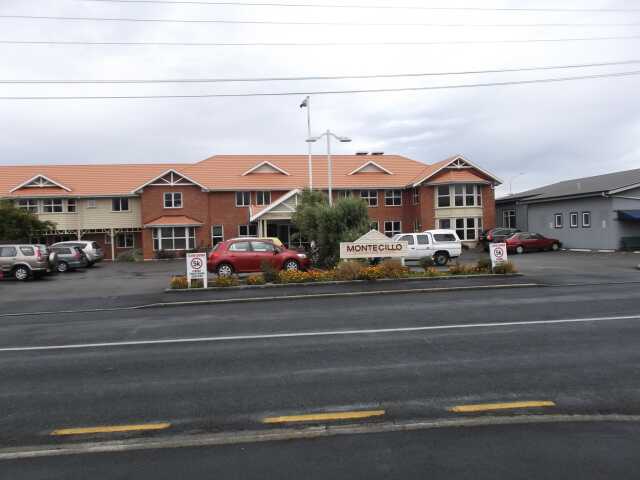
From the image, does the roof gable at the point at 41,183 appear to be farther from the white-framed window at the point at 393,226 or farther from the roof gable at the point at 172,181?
the white-framed window at the point at 393,226

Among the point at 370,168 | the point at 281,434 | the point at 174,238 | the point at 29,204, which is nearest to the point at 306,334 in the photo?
the point at 281,434

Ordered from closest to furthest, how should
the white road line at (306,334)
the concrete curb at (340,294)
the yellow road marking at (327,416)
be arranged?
the yellow road marking at (327,416)
the white road line at (306,334)
the concrete curb at (340,294)

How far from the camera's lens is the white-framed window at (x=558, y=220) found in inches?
1473

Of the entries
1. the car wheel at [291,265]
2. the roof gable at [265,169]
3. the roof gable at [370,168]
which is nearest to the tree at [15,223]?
the roof gable at [265,169]

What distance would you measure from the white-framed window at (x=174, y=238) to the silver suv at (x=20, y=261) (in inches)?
605

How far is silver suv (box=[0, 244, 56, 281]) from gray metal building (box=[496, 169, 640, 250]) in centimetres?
3106

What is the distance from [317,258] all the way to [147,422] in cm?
1865

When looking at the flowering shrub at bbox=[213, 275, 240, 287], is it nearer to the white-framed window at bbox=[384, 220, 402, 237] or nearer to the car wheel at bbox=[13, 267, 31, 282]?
the car wheel at bbox=[13, 267, 31, 282]

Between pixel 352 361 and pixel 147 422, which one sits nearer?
pixel 147 422

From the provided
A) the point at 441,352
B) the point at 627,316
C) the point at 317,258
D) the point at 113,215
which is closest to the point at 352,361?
the point at 441,352

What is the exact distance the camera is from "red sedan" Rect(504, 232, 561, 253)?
34.6 meters

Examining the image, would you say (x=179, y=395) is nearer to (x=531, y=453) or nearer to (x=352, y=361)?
(x=352, y=361)

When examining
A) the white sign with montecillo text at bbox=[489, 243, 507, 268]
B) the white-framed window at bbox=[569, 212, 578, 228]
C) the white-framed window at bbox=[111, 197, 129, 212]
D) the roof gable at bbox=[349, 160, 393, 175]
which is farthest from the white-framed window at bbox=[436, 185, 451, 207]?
the white-framed window at bbox=[111, 197, 129, 212]

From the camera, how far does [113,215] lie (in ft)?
135
